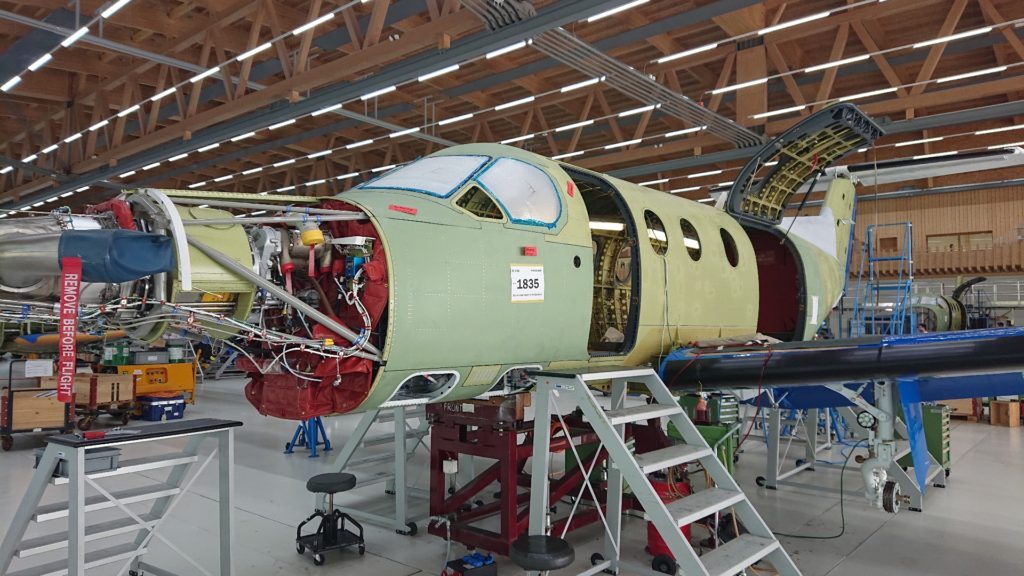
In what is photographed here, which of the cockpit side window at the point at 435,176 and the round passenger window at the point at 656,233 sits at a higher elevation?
the cockpit side window at the point at 435,176

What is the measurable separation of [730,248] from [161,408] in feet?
45.0

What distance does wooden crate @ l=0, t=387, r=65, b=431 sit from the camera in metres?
12.8

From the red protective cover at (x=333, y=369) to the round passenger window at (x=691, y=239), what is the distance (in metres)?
4.11

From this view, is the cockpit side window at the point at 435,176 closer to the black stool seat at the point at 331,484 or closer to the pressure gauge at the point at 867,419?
the black stool seat at the point at 331,484

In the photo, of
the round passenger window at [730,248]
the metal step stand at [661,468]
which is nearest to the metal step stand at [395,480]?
the metal step stand at [661,468]

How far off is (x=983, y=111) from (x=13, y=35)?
875 inches

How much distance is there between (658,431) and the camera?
816 centimetres

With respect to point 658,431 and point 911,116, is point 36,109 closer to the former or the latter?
point 658,431

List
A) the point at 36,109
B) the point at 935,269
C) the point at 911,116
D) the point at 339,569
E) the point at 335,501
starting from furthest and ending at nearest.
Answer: the point at 935,269, the point at 36,109, the point at 911,116, the point at 335,501, the point at 339,569

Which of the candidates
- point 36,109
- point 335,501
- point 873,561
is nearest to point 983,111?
point 873,561

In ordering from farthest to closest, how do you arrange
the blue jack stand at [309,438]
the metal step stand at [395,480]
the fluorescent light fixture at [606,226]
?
the blue jack stand at [309,438] < the fluorescent light fixture at [606,226] < the metal step stand at [395,480]

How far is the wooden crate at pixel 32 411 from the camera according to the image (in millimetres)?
12766

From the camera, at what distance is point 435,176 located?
5.29 metres

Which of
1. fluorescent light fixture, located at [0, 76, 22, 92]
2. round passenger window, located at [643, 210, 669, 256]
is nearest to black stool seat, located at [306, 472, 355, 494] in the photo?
round passenger window, located at [643, 210, 669, 256]
